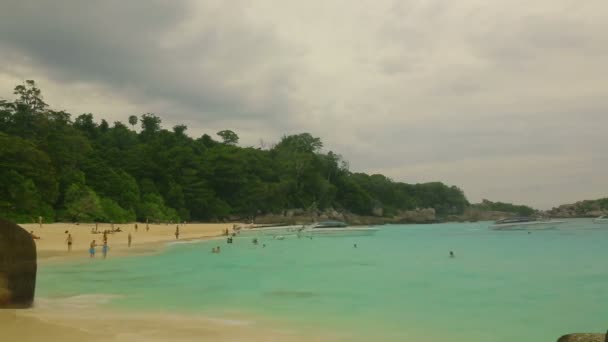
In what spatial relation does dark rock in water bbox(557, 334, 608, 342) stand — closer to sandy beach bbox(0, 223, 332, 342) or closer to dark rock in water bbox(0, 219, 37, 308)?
sandy beach bbox(0, 223, 332, 342)

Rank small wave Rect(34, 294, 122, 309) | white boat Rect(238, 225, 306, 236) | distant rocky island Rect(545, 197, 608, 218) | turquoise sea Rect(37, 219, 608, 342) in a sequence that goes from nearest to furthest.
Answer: turquoise sea Rect(37, 219, 608, 342)
small wave Rect(34, 294, 122, 309)
white boat Rect(238, 225, 306, 236)
distant rocky island Rect(545, 197, 608, 218)

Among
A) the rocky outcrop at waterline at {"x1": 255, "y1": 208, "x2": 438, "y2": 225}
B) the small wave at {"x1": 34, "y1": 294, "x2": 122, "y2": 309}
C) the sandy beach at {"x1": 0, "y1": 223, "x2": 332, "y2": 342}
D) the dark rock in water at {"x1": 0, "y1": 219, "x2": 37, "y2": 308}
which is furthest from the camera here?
the rocky outcrop at waterline at {"x1": 255, "y1": 208, "x2": 438, "y2": 225}

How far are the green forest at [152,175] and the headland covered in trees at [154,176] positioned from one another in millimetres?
141

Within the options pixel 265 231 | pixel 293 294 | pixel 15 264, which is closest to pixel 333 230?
pixel 265 231

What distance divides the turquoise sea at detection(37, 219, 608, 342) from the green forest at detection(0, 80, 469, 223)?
104 ft

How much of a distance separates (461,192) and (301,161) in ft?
277

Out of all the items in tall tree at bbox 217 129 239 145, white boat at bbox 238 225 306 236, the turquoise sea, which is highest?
tall tree at bbox 217 129 239 145

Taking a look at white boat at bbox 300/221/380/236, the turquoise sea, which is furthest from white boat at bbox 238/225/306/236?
the turquoise sea

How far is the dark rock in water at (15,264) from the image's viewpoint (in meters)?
11.2

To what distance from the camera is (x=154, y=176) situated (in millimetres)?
85000

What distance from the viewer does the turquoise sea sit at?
13289 mm

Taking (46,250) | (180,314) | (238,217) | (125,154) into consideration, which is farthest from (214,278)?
(238,217)

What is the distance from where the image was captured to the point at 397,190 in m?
A: 149

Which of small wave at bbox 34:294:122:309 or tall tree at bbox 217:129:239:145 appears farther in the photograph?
tall tree at bbox 217:129:239:145
